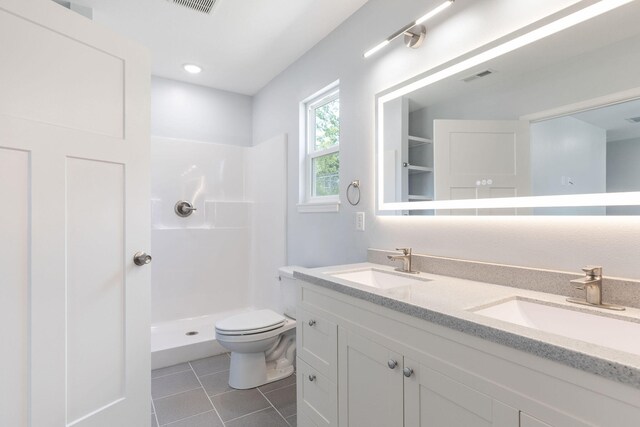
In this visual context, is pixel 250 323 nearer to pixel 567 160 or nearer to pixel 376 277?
pixel 376 277

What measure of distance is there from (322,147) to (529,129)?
5.23ft

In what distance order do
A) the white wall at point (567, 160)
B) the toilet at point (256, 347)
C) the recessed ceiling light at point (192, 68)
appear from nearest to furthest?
the white wall at point (567, 160), the toilet at point (256, 347), the recessed ceiling light at point (192, 68)

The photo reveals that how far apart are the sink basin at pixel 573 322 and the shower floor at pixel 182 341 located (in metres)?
2.35

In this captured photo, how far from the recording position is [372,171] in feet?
6.43

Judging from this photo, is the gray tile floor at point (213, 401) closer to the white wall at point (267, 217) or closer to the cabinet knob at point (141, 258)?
the white wall at point (267, 217)

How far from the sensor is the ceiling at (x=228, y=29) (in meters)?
2.05

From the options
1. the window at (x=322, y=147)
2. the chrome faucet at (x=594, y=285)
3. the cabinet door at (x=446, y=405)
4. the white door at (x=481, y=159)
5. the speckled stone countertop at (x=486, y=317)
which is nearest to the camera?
the speckled stone countertop at (x=486, y=317)

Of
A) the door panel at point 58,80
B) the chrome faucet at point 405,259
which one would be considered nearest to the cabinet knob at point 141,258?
the door panel at point 58,80

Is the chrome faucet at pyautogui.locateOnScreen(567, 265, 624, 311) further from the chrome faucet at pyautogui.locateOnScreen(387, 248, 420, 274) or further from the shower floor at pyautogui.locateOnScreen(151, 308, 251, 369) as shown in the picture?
the shower floor at pyautogui.locateOnScreen(151, 308, 251, 369)

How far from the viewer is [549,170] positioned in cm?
122

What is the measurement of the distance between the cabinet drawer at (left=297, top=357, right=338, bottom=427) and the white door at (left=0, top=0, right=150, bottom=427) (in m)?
0.78

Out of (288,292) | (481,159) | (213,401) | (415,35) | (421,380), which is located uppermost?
(415,35)

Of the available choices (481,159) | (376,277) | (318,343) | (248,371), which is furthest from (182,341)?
(481,159)

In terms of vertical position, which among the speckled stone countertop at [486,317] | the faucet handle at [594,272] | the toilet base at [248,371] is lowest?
the toilet base at [248,371]
